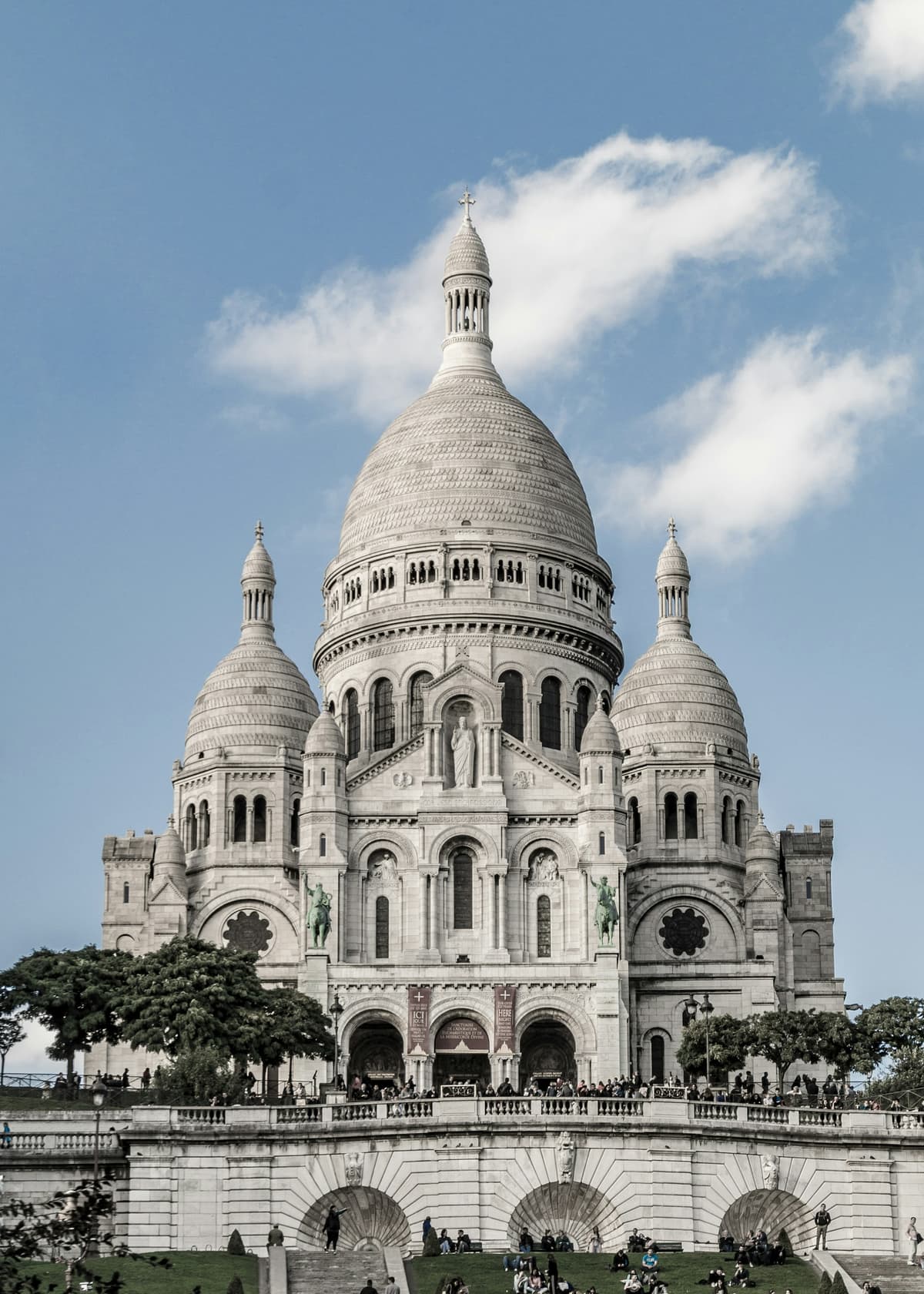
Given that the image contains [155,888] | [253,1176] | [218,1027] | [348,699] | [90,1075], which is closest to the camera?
[253,1176]

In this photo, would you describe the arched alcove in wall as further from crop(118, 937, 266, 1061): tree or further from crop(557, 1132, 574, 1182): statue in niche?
crop(118, 937, 266, 1061): tree

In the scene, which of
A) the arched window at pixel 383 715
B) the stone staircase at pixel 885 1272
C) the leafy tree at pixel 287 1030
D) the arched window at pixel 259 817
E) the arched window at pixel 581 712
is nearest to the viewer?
the stone staircase at pixel 885 1272

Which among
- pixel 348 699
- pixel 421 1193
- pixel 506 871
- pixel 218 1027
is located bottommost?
pixel 421 1193

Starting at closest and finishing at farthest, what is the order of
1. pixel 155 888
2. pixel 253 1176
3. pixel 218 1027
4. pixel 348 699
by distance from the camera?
pixel 253 1176, pixel 218 1027, pixel 155 888, pixel 348 699

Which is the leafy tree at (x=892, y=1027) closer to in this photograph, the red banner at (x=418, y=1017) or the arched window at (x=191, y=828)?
the red banner at (x=418, y=1017)

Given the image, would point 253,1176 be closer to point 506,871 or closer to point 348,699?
point 506,871

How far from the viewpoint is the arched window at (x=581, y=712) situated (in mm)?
119250

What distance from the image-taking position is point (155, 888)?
112 m

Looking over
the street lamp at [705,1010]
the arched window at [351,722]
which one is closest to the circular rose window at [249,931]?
the arched window at [351,722]

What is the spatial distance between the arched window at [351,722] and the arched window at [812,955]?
22253 mm

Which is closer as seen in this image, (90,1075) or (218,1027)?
(218,1027)

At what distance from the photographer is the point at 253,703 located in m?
119

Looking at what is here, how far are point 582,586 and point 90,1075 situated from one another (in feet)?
114

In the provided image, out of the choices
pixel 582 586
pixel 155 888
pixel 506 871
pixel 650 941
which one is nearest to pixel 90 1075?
pixel 155 888
